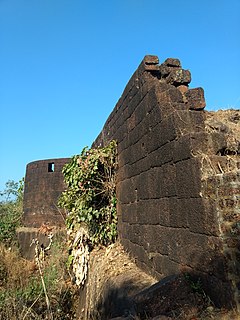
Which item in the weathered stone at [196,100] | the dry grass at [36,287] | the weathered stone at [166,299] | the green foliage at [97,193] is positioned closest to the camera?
the weathered stone at [166,299]

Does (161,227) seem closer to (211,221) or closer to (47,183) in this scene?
(211,221)

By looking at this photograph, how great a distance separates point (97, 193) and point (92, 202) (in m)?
0.21

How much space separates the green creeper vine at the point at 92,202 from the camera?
237 inches

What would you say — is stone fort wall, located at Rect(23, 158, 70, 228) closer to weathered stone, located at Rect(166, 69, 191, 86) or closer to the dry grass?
the dry grass

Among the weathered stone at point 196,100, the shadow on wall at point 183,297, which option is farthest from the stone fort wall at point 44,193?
the shadow on wall at point 183,297

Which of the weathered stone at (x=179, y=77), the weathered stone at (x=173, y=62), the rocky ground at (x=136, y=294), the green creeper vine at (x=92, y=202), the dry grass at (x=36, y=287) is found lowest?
the dry grass at (x=36, y=287)

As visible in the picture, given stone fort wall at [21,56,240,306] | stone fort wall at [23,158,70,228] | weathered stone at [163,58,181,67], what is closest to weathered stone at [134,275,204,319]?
stone fort wall at [21,56,240,306]

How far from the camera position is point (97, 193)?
6.15m

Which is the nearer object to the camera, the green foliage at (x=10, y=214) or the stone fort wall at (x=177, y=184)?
the stone fort wall at (x=177, y=184)

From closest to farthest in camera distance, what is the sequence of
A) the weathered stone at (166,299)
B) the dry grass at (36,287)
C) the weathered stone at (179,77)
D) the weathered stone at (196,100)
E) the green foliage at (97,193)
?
the weathered stone at (166,299) → the weathered stone at (196,100) → the weathered stone at (179,77) → the dry grass at (36,287) → the green foliage at (97,193)

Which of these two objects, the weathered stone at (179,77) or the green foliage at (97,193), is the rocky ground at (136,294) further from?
the weathered stone at (179,77)

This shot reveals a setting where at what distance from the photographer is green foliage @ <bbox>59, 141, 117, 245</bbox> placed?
6000 millimetres

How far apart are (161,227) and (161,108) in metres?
1.45

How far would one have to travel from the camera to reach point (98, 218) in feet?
20.0
